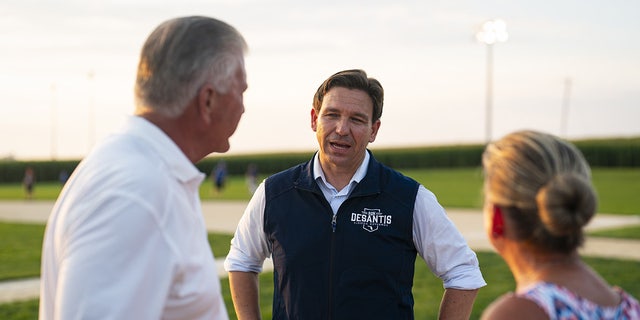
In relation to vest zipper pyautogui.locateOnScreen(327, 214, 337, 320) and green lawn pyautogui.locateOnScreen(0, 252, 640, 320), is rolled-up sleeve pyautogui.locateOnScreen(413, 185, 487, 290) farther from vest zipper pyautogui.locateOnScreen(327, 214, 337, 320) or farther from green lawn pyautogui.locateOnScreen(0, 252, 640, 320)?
green lawn pyautogui.locateOnScreen(0, 252, 640, 320)

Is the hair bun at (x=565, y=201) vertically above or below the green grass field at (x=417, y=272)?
above

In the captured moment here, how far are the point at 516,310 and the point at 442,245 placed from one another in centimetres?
168

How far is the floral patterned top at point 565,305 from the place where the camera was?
6.93 ft

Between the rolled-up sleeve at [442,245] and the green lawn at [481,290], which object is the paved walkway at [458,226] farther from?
the rolled-up sleeve at [442,245]

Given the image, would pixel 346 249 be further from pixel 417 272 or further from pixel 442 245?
pixel 417 272

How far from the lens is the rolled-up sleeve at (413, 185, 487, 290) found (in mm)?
3766

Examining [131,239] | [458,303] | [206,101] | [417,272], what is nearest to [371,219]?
[458,303]

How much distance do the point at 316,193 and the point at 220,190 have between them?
37.7 meters

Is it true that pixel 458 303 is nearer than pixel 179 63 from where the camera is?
No

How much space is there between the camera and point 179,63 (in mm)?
2201

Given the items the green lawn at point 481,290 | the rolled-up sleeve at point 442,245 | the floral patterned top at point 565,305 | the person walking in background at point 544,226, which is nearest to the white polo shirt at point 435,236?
the rolled-up sleeve at point 442,245

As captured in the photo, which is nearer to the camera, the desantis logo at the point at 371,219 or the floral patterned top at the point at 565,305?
the floral patterned top at the point at 565,305

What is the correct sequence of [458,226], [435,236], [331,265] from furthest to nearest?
[458,226] < [435,236] < [331,265]

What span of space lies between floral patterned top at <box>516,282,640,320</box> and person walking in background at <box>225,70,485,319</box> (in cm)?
151
